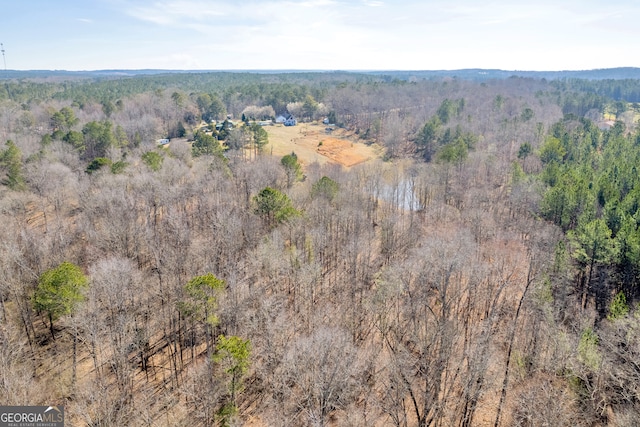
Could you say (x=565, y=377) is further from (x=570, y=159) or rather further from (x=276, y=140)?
(x=276, y=140)

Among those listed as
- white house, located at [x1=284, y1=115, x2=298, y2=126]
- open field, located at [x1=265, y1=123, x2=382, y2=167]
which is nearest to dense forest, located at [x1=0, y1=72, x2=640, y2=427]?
open field, located at [x1=265, y1=123, x2=382, y2=167]

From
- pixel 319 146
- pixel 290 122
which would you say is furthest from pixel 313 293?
pixel 290 122

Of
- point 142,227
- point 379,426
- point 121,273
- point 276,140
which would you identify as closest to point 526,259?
point 379,426

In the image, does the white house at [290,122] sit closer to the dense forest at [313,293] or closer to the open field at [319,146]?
the open field at [319,146]

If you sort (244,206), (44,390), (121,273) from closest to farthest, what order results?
(44,390)
(121,273)
(244,206)

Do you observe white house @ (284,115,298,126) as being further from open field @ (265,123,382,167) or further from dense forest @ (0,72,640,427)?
dense forest @ (0,72,640,427)

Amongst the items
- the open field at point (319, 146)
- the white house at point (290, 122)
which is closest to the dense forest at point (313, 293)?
the open field at point (319, 146)
